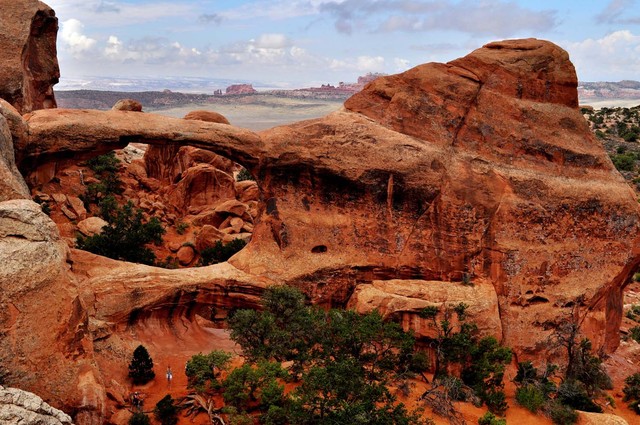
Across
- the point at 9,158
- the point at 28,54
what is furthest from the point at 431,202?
the point at 28,54

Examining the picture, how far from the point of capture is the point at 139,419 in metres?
16.2

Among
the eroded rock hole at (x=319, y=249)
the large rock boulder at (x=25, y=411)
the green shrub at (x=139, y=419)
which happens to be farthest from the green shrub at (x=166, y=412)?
the eroded rock hole at (x=319, y=249)

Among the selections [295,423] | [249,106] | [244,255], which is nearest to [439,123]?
[244,255]

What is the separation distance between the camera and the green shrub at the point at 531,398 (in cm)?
1995

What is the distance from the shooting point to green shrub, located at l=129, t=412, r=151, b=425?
16125 mm

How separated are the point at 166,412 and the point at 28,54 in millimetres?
21053

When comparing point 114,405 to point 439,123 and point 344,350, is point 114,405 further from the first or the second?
point 439,123

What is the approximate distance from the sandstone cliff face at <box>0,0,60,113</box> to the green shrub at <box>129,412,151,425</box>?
54.3 ft

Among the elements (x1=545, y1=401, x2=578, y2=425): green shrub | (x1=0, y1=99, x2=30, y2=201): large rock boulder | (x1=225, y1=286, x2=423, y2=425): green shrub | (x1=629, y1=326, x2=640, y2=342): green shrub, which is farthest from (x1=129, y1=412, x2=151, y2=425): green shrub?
(x1=629, y1=326, x2=640, y2=342): green shrub

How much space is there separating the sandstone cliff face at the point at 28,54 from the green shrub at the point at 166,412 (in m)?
16.3

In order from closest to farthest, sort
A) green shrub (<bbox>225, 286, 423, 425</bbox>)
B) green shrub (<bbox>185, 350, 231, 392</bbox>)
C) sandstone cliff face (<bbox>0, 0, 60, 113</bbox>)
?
1. green shrub (<bbox>225, 286, 423, 425</bbox>)
2. green shrub (<bbox>185, 350, 231, 392</bbox>)
3. sandstone cliff face (<bbox>0, 0, 60, 113</bbox>)

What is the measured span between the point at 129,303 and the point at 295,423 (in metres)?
8.38

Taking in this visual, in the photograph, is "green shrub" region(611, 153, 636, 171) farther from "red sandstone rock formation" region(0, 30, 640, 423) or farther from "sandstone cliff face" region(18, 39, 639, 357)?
"sandstone cliff face" region(18, 39, 639, 357)

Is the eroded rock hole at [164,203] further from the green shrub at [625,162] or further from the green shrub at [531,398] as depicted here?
the green shrub at [625,162]
